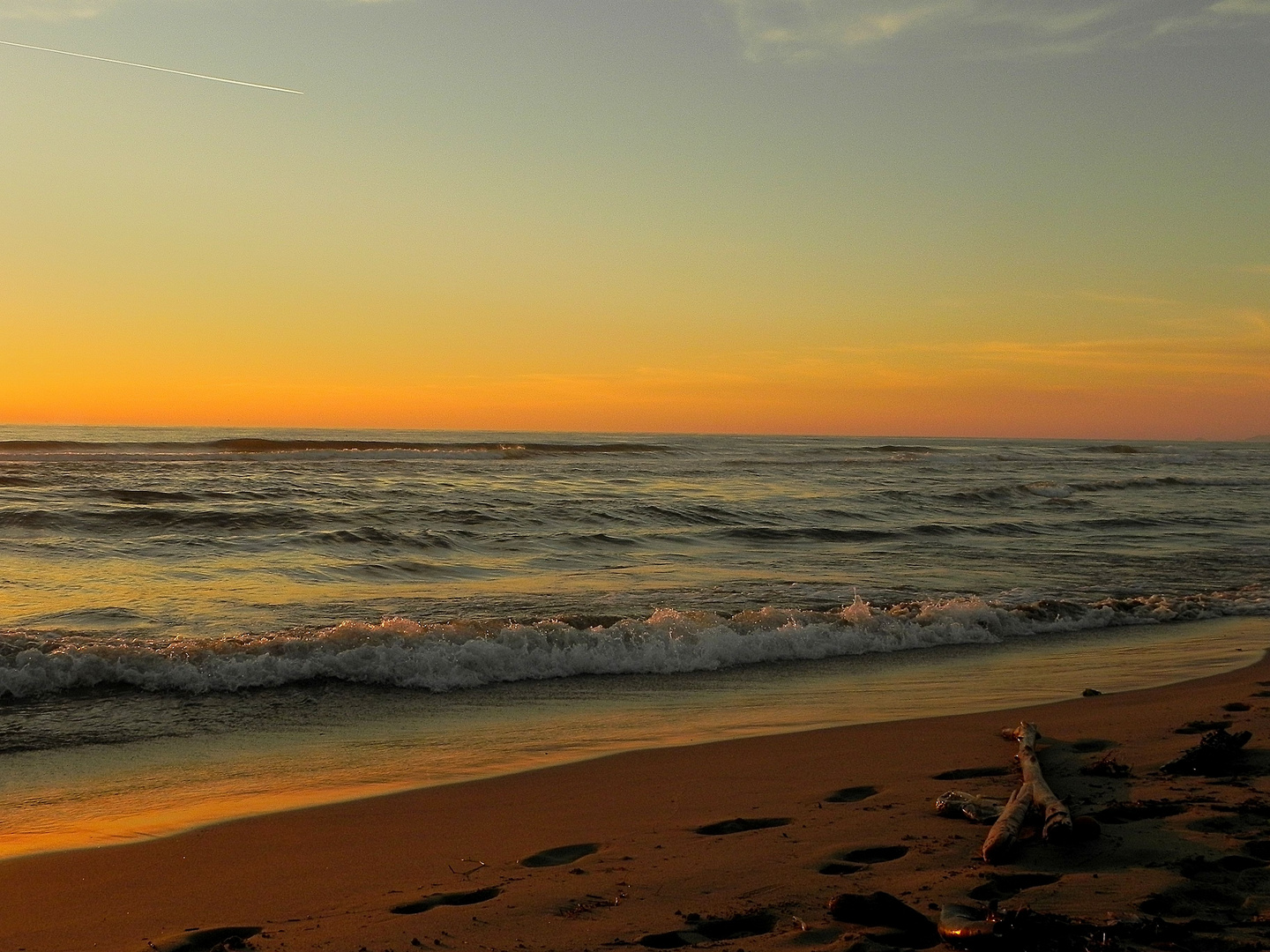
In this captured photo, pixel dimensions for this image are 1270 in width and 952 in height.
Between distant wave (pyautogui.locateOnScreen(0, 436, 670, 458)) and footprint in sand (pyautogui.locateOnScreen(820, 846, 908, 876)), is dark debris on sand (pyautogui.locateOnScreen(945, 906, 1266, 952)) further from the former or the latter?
distant wave (pyautogui.locateOnScreen(0, 436, 670, 458))

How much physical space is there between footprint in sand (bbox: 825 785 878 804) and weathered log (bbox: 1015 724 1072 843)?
76cm

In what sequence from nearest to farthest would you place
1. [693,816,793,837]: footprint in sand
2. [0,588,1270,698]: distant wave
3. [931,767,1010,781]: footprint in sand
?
1. [693,816,793,837]: footprint in sand
2. [931,767,1010,781]: footprint in sand
3. [0,588,1270,698]: distant wave

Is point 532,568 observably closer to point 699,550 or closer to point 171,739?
point 699,550

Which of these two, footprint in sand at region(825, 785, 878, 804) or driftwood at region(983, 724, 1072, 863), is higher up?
driftwood at region(983, 724, 1072, 863)

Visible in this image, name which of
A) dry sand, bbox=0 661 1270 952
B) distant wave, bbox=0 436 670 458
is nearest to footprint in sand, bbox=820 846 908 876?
dry sand, bbox=0 661 1270 952

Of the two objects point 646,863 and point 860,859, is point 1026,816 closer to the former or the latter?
point 860,859

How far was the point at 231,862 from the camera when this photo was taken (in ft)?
13.6

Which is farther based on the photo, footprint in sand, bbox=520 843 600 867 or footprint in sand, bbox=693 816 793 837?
footprint in sand, bbox=693 816 793 837

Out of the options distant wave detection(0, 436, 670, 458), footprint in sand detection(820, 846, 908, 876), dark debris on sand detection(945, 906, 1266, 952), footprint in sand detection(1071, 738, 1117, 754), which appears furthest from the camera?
distant wave detection(0, 436, 670, 458)

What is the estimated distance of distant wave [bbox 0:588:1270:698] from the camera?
741cm

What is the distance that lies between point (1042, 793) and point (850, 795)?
0.92m

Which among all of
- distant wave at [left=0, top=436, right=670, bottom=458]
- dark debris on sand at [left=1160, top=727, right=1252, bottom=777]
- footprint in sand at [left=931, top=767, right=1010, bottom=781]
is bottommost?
footprint in sand at [left=931, top=767, right=1010, bottom=781]

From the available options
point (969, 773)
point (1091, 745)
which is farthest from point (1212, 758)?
point (969, 773)

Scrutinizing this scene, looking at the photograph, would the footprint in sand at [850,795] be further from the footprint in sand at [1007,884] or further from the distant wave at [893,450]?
the distant wave at [893,450]
